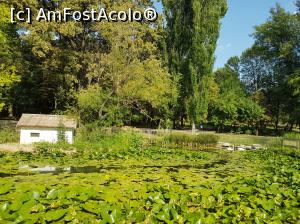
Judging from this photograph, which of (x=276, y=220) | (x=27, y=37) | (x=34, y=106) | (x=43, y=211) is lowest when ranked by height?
(x=276, y=220)

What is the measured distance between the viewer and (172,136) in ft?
81.1

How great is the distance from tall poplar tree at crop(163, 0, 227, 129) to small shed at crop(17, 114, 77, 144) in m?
19.3

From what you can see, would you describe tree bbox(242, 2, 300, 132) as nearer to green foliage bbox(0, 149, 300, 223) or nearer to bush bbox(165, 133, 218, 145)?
bush bbox(165, 133, 218, 145)

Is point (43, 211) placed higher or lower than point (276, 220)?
higher

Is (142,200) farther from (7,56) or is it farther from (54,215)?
(7,56)

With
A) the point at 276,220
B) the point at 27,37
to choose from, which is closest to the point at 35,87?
the point at 27,37

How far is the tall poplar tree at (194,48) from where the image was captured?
1481 inches

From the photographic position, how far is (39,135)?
826 inches

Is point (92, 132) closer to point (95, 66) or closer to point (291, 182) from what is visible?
point (95, 66)


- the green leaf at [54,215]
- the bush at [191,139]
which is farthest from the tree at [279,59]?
the green leaf at [54,215]

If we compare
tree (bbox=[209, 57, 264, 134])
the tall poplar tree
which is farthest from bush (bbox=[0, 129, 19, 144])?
tree (bbox=[209, 57, 264, 134])

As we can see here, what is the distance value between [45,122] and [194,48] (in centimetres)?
2137

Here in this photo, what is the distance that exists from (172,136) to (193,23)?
17949 millimetres

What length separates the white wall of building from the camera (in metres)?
20.8
